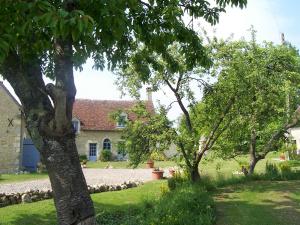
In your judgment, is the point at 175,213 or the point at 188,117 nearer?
the point at 175,213

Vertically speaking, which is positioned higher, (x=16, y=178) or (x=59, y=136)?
(x=59, y=136)

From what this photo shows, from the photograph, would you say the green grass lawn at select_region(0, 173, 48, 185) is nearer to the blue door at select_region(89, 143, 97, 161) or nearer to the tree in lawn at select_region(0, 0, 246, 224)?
the tree in lawn at select_region(0, 0, 246, 224)

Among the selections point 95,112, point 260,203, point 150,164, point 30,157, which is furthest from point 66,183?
point 95,112

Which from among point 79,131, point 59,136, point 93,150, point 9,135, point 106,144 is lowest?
point 59,136

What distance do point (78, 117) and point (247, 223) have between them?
124 feet

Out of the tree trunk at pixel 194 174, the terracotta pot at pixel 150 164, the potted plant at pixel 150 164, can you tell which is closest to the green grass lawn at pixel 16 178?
the potted plant at pixel 150 164

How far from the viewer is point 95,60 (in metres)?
8.54

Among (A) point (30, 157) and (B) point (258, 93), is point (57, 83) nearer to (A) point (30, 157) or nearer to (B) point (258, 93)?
(B) point (258, 93)

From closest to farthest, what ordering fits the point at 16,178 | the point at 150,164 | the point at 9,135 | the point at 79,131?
the point at 16,178 → the point at 9,135 → the point at 150,164 → the point at 79,131

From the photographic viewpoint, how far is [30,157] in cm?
3122

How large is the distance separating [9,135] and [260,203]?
2197 centimetres

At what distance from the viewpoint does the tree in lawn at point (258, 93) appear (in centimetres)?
1545

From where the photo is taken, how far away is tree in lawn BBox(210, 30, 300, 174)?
50.7 feet

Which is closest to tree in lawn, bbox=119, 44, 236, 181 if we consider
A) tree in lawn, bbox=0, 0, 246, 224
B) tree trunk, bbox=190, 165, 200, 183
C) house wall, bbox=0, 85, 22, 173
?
tree trunk, bbox=190, 165, 200, 183
